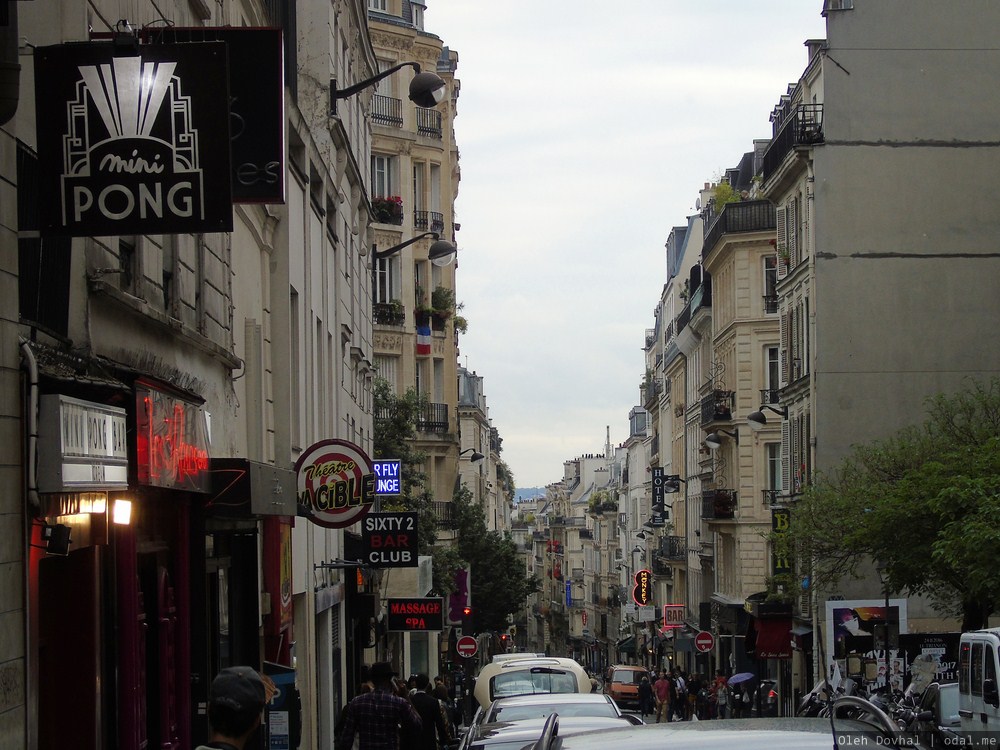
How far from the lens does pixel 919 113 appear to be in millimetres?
44312

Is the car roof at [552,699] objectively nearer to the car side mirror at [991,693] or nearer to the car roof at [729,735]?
the car side mirror at [991,693]

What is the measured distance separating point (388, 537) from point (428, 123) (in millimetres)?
31106

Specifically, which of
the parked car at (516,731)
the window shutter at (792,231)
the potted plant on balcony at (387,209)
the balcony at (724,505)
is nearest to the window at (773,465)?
the balcony at (724,505)

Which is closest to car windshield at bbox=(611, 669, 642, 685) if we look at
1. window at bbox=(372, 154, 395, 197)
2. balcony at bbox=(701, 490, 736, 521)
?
balcony at bbox=(701, 490, 736, 521)

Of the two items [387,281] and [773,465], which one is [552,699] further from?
[773,465]

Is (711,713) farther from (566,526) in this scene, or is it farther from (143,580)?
(566,526)

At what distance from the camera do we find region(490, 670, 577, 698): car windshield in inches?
876

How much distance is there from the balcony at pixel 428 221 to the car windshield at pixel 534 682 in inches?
1333

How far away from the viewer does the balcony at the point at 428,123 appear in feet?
182

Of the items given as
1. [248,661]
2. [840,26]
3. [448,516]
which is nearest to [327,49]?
[248,661]

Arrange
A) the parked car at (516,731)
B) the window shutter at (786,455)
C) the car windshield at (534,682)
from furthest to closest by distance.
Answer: the window shutter at (786,455), the car windshield at (534,682), the parked car at (516,731)

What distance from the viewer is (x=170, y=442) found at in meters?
10.4

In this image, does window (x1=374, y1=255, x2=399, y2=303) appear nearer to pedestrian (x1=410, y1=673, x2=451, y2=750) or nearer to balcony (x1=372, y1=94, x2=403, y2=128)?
balcony (x1=372, y1=94, x2=403, y2=128)

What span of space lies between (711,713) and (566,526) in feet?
447
